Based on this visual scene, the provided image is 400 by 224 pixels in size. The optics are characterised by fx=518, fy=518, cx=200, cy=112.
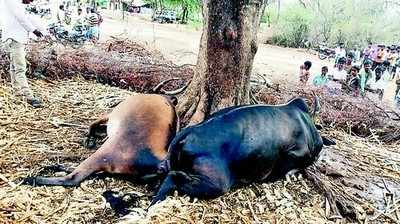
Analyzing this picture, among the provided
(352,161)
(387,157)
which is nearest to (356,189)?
(352,161)

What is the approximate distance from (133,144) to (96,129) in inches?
38.6

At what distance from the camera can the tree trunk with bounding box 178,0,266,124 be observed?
4980mm

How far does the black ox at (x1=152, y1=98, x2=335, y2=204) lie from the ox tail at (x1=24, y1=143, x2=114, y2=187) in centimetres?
54

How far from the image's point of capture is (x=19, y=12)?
6133 mm

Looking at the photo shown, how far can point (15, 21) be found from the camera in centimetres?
618

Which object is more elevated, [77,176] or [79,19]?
[77,176]

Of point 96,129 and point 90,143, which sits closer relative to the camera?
point 90,143

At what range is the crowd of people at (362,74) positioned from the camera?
11.9m

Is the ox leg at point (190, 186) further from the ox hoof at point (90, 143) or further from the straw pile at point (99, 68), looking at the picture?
the straw pile at point (99, 68)

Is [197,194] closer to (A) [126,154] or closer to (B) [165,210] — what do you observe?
(B) [165,210]

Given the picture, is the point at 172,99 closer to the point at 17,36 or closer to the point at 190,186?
the point at 190,186

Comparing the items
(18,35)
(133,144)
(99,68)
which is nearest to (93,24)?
(99,68)

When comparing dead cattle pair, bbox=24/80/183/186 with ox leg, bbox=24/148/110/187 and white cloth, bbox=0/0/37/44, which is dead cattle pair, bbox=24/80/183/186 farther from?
white cloth, bbox=0/0/37/44

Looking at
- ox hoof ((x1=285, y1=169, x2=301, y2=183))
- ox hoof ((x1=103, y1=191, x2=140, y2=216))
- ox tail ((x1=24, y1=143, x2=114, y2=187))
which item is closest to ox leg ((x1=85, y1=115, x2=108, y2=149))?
ox tail ((x1=24, y1=143, x2=114, y2=187))
